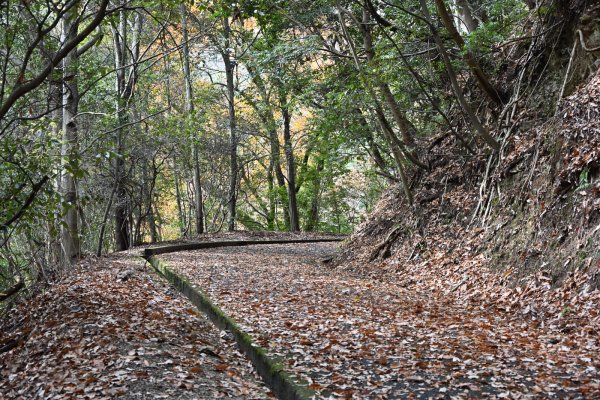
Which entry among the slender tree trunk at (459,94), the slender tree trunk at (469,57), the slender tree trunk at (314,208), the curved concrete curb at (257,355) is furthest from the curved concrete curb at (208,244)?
the slender tree trunk at (469,57)

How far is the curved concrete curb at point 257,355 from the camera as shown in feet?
16.0

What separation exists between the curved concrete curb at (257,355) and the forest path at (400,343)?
0.12 m

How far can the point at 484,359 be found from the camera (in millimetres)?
5363

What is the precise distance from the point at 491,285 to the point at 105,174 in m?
12.6

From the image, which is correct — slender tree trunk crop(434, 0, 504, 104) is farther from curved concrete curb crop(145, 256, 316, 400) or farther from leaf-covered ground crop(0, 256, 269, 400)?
leaf-covered ground crop(0, 256, 269, 400)

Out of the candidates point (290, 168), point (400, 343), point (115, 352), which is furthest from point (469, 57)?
point (290, 168)

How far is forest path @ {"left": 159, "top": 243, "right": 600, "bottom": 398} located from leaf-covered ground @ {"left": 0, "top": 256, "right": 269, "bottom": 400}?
537mm

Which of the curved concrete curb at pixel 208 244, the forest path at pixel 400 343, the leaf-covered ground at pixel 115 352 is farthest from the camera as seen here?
the curved concrete curb at pixel 208 244

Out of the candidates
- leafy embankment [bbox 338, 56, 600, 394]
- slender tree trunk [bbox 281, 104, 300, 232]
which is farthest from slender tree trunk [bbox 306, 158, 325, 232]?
leafy embankment [bbox 338, 56, 600, 394]

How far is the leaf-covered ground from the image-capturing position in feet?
16.6

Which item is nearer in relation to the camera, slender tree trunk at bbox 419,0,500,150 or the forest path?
the forest path

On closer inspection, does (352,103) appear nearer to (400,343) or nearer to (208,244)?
(208,244)

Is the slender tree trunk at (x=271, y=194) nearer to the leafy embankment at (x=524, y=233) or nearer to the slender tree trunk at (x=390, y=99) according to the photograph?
the slender tree trunk at (x=390, y=99)

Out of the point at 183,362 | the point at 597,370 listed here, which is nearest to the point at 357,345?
the point at 183,362
